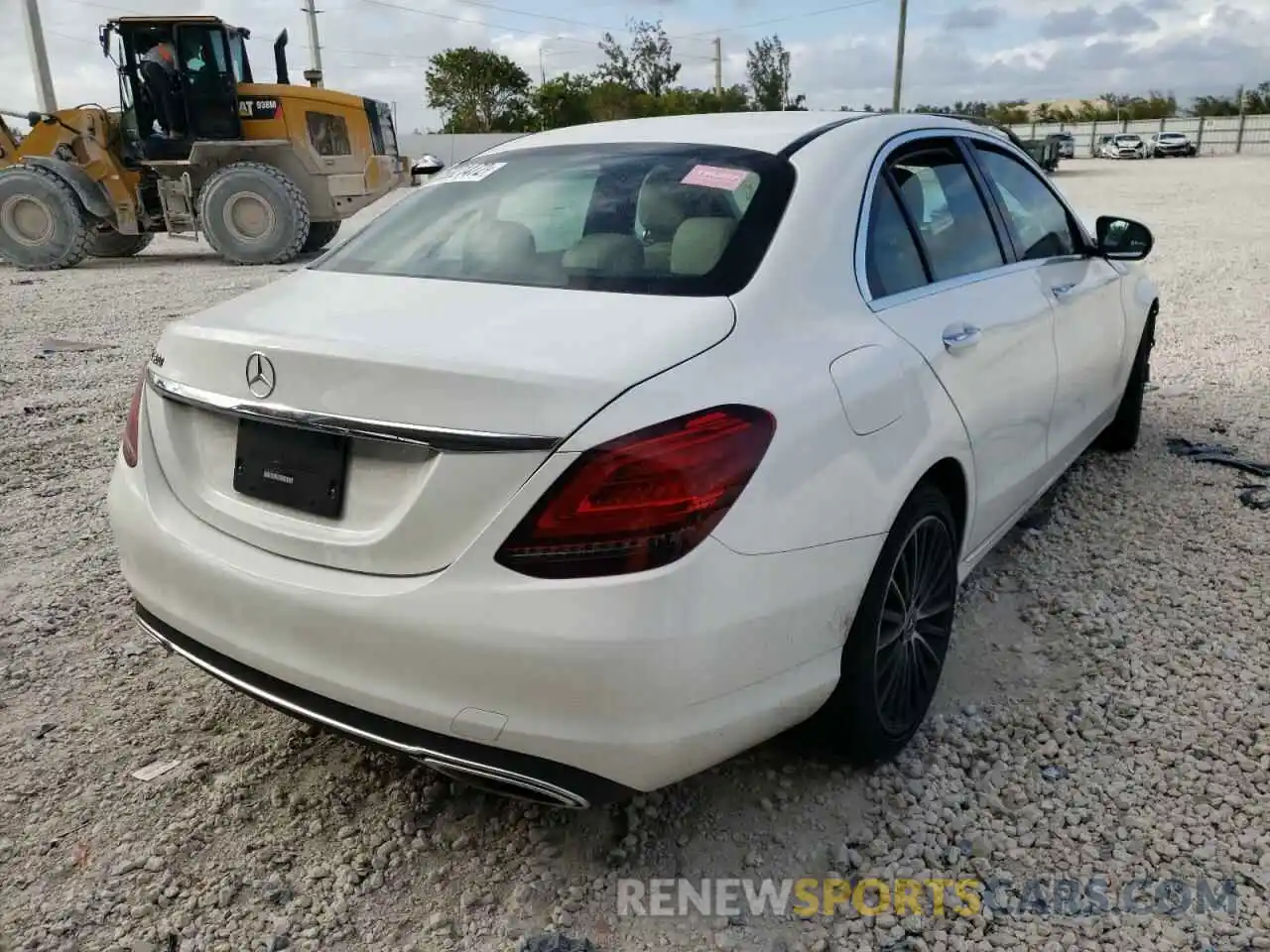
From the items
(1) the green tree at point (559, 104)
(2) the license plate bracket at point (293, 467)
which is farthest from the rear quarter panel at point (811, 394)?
(1) the green tree at point (559, 104)

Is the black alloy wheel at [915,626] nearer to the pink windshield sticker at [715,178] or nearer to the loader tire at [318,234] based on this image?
the pink windshield sticker at [715,178]

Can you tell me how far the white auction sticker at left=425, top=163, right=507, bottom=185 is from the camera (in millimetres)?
3051

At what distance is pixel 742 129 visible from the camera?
2.85 m

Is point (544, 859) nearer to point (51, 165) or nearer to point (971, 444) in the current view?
point (971, 444)

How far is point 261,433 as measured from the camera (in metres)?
2.09

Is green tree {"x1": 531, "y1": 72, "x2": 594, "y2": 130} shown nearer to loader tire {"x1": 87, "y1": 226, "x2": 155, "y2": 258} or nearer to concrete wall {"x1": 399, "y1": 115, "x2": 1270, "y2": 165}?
concrete wall {"x1": 399, "y1": 115, "x2": 1270, "y2": 165}

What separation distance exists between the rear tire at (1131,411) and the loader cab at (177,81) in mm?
11416

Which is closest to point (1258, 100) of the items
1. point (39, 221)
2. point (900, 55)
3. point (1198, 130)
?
point (1198, 130)

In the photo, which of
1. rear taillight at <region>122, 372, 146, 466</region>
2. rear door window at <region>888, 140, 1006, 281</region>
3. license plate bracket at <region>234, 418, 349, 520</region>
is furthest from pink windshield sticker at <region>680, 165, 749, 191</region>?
rear taillight at <region>122, 372, 146, 466</region>

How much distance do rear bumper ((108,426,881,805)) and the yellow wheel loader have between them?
1184 cm

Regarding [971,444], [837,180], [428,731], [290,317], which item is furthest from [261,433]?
[971,444]

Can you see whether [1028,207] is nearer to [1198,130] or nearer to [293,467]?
[293,467]

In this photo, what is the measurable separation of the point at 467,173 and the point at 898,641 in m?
1.86

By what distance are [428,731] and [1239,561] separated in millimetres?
3177
